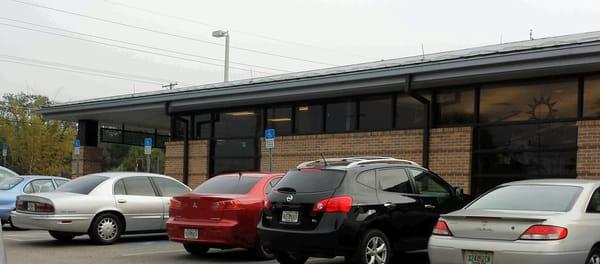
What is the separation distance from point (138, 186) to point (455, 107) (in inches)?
278

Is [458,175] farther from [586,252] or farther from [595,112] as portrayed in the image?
[586,252]

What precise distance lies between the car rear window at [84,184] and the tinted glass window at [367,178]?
5961 mm

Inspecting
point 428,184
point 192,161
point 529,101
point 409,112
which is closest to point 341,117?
point 409,112

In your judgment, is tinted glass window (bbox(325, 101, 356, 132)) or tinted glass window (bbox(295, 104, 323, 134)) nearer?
tinted glass window (bbox(325, 101, 356, 132))

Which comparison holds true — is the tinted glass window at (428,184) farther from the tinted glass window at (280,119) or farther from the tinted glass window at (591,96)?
the tinted glass window at (280,119)

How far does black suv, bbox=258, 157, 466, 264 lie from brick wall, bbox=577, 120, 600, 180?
13.8 ft

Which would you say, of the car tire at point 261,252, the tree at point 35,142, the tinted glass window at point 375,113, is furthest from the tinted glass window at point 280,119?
the tree at point 35,142

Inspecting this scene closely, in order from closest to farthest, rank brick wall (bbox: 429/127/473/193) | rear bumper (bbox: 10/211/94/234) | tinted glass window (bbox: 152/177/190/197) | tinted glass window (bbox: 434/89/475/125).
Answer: rear bumper (bbox: 10/211/94/234), tinted glass window (bbox: 152/177/190/197), brick wall (bbox: 429/127/473/193), tinted glass window (bbox: 434/89/475/125)

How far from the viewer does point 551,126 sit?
44.1 ft

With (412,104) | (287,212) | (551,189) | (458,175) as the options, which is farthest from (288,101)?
(551,189)

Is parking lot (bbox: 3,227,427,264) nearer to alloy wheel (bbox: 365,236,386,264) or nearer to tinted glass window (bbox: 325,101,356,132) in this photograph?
alloy wheel (bbox: 365,236,386,264)

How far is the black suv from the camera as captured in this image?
8.59 m

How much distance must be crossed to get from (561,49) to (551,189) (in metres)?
4.89

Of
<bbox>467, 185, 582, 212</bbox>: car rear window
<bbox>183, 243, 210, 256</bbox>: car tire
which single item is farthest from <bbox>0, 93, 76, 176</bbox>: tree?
<bbox>467, 185, 582, 212</bbox>: car rear window
